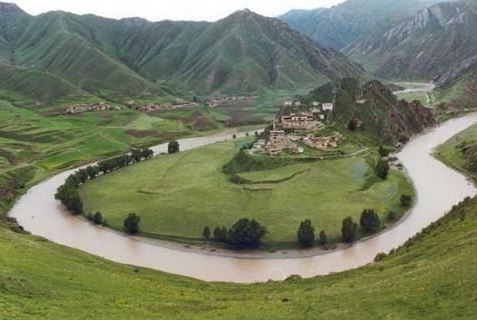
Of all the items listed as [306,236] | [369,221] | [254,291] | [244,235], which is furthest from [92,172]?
[254,291]

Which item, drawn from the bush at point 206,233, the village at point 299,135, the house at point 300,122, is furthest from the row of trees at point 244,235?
the house at point 300,122

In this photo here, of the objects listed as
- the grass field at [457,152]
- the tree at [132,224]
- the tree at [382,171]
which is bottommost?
the tree at [132,224]

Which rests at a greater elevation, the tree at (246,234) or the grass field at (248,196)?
the grass field at (248,196)

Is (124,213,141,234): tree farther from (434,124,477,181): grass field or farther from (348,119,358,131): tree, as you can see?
(348,119,358,131): tree

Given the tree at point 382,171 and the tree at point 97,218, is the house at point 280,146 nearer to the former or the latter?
the tree at point 382,171

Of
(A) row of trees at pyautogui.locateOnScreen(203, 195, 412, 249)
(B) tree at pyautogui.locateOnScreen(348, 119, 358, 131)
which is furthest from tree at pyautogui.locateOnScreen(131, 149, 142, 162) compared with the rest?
(A) row of trees at pyautogui.locateOnScreen(203, 195, 412, 249)
